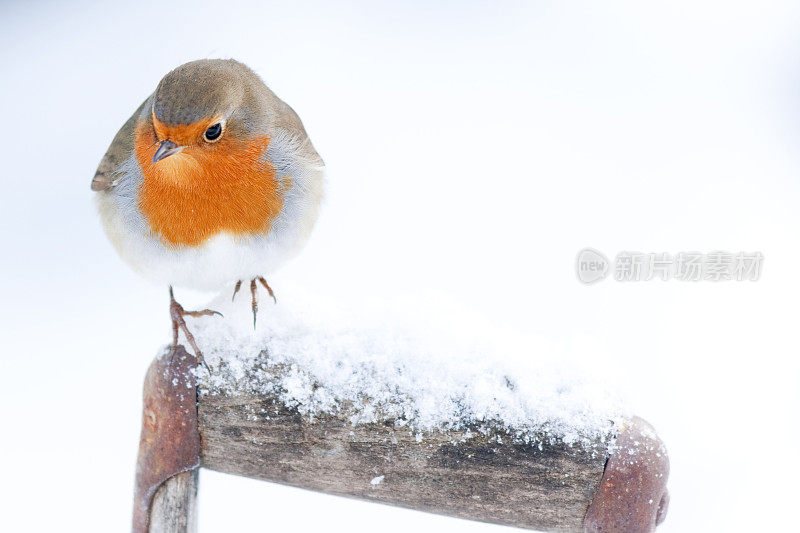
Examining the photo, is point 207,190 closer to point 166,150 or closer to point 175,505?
point 166,150

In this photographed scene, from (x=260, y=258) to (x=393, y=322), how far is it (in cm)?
34

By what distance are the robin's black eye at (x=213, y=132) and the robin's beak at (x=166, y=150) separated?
0.20 feet

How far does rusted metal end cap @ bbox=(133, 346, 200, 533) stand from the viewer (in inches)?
66.0

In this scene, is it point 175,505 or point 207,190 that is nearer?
point 207,190

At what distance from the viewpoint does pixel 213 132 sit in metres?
1.59

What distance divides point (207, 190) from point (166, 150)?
5.3 inches

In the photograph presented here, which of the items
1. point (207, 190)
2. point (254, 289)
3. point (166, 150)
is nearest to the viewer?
point (166, 150)

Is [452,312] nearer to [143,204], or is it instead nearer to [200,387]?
[200,387]

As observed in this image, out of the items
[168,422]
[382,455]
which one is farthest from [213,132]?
[382,455]

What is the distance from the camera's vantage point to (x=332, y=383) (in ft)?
5.56

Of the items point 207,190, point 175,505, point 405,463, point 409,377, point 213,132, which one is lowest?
point 175,505

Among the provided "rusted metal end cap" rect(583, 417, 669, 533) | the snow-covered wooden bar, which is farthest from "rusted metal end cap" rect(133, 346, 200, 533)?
"rusted metal end cap" rect(583, 417, 669, 533)

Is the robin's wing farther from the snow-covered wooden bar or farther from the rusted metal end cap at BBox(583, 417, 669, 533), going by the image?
the rusted metal end cap at BBox(583, 417, 669, 533)

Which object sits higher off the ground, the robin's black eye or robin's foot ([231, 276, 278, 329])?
the robin's black eye
